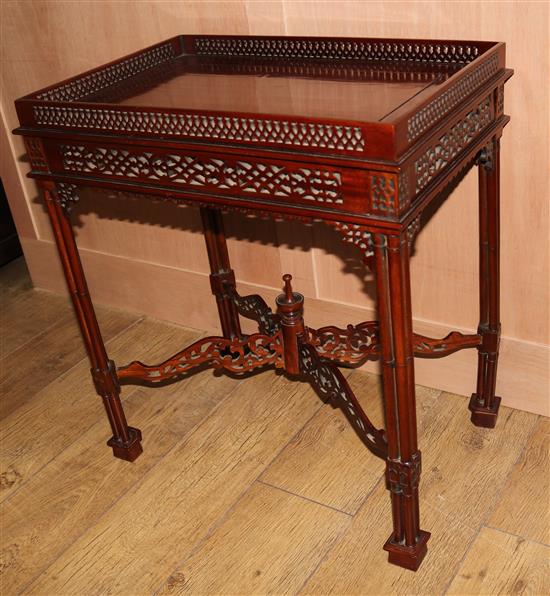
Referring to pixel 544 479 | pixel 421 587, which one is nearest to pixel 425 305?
pixel 544 479

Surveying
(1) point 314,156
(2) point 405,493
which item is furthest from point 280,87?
(2) point 405,493

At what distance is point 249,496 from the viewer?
77.5 inches

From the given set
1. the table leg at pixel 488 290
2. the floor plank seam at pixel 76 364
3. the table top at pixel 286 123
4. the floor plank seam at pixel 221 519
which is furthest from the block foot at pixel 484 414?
the floor plank seam at pixel 76 364

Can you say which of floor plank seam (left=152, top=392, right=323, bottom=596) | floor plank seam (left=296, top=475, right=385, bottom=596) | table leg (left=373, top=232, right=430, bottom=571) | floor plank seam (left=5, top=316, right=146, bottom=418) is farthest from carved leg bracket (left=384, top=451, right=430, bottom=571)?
floor plank seam (left=5, top=316, right=146, bottom=418)

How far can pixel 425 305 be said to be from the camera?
213cm

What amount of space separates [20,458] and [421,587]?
1.09 metres

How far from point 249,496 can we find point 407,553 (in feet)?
1.37

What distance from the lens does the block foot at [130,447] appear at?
6.96ft

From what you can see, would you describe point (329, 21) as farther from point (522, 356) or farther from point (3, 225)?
point (3, 225)

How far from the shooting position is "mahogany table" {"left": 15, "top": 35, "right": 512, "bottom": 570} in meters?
1.39

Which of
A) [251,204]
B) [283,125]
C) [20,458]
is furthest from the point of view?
[20,458]

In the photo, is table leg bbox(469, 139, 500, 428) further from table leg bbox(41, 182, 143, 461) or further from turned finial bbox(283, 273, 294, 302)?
table leg bbox(41, 182, 143, 461)

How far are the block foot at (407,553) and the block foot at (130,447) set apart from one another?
0.71 meters

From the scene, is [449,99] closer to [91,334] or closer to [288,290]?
[288,290]
